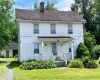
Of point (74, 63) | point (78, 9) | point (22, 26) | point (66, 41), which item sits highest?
point (78, 9)

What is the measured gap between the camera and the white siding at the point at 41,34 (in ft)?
105

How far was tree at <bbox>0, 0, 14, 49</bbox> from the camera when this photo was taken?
4266 centimetres

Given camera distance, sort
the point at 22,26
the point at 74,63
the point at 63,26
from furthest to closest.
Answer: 1. the point at 63,26
2. the point at 22,26
3. the point at 74,63

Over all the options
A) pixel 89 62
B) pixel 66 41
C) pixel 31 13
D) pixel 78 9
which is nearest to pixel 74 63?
pixel 89 62

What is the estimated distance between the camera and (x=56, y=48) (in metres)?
33.6

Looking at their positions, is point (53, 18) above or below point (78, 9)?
below

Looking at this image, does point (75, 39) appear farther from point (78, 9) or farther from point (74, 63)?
point (78, 9)

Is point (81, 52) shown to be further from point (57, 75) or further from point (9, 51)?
point (9, 51)

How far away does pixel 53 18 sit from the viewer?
34.0 m

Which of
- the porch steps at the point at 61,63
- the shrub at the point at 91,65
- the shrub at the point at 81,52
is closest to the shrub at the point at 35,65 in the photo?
the porch steps at the point at 61,63

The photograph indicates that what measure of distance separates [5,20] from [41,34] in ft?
41.5

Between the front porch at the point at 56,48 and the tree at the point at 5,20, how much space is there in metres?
12.7

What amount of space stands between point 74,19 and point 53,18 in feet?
10.9

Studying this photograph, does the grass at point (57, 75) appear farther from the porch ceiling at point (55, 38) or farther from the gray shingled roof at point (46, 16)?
the gray shingled roof at point (46, 16)
